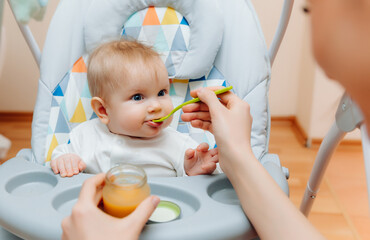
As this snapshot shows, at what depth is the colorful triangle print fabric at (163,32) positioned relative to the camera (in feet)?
3.40

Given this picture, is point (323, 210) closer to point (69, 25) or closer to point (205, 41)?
point (205, 41)

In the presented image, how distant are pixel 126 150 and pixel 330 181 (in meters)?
1.18

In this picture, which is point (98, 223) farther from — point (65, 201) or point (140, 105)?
point (140, 105)

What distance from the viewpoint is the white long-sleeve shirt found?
3.04ft

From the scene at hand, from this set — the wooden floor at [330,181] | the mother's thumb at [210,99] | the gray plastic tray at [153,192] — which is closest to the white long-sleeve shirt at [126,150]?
the gray plastic tray at [153,192]

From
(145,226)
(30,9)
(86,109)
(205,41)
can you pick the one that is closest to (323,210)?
(205,41)

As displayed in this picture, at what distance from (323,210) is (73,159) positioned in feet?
3.62

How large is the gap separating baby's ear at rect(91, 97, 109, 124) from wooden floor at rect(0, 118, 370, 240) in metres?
0.93

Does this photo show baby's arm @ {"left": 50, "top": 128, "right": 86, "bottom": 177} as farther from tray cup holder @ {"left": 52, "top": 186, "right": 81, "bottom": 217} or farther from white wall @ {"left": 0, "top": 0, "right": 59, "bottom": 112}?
white wall @ {"left": 0, "top": 0, "right": 59, "bottom": 112}

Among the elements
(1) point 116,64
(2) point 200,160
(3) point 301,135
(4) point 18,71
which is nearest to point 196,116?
(2) point 200,160

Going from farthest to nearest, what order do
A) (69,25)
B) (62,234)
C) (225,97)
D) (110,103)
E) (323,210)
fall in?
(323,210) < (69,25) < (110,103) < (225,97) < (62,234)

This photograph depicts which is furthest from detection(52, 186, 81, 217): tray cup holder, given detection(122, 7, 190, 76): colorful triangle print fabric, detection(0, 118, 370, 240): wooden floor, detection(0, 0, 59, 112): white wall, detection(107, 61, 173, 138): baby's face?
detection(0, 0, 59, 112): white wall

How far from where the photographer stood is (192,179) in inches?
31.0

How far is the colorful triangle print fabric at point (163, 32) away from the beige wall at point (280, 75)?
1.13 meters
